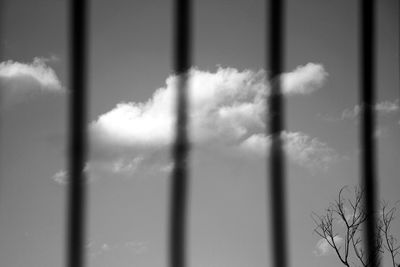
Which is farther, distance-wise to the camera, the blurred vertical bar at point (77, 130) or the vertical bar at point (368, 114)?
the vertical bar at point (368, 114)

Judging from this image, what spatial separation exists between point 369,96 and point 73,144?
1541mm

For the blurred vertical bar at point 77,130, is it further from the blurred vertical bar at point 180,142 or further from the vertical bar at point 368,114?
the vertical bar at point 368,114

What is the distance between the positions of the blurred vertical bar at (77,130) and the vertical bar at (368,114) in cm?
141

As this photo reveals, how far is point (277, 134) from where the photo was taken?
6.81 ft

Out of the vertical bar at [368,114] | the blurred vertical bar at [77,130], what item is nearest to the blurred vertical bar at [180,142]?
the blurred vertical bar at [77,130]

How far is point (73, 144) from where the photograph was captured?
6.24ft

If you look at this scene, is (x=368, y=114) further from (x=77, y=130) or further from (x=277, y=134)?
(x=77, y=130)

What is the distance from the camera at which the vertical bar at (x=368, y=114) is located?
2.12m

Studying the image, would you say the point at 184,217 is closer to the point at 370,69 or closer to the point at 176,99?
the point at 176,99

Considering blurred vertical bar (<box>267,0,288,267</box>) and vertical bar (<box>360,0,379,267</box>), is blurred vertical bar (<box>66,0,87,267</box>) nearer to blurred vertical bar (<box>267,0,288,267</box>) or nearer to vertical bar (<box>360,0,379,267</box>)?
blurred vertical bar (<box>267,0,288,267</box>)

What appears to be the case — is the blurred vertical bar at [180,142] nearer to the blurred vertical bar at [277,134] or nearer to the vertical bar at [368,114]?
the blurred vertical bar at [277,134]

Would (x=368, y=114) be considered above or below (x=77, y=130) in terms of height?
above

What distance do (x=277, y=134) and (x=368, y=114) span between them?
54 cm

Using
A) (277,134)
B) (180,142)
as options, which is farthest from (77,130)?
(277,134)
